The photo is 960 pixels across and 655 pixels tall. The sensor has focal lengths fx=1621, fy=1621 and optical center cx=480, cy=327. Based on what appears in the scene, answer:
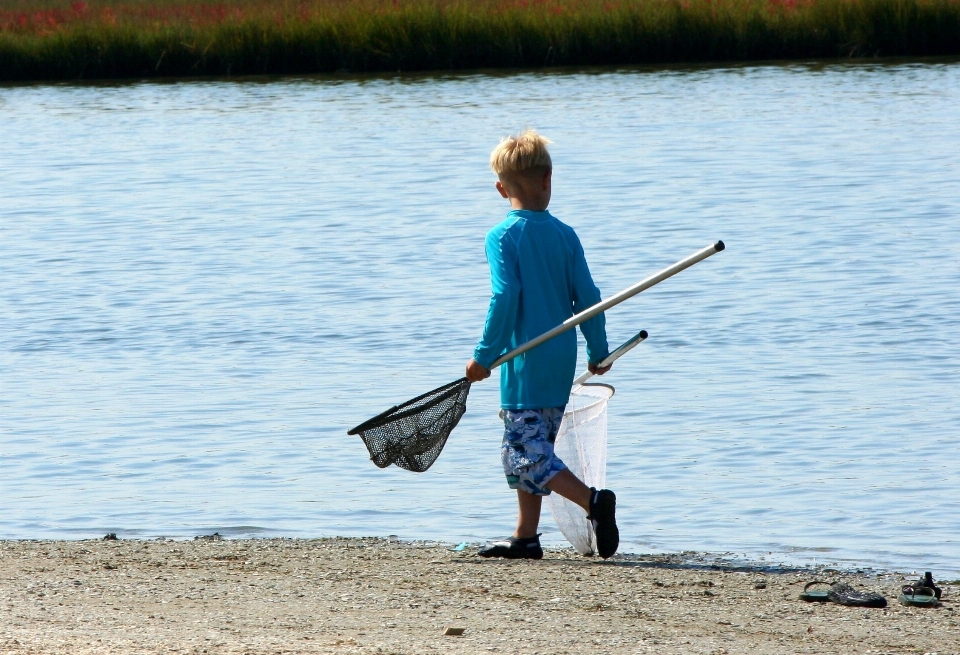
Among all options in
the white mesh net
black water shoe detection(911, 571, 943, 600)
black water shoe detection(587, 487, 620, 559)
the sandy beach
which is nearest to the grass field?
the white mesh net

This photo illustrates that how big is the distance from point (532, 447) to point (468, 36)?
75.8ft

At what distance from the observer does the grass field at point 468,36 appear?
27047mm

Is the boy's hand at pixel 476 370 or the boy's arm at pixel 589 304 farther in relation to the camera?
the boy's arm at pixel 589 304

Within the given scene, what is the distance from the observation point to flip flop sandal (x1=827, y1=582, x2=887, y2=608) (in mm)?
5121

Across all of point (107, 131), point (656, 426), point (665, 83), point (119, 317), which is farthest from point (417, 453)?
point (665, 83)

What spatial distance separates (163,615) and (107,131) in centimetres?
1949

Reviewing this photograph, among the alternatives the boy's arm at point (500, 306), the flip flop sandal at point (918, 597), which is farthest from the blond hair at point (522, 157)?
the flip flop sandal at point (918, 597)

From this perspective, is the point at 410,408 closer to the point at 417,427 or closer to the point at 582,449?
the point at 417,427

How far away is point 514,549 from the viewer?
19.3 feet

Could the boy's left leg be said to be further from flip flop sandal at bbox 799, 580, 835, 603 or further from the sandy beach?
flip flop sandal at bbox 799, 580, 835, 603

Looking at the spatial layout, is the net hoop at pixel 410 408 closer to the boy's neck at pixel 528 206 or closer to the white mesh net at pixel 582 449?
the white mesh net at pixel 582 449

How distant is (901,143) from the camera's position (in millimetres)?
18812

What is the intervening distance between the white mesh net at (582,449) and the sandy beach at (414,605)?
0.12m

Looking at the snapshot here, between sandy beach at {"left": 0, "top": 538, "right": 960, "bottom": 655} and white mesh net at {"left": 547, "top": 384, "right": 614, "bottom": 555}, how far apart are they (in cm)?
12
